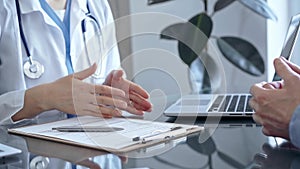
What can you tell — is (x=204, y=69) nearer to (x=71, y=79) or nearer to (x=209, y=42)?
(x=209, y=42)

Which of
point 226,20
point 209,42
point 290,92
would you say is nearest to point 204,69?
point 209,42

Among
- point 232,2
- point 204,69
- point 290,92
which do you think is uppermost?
point 232,2

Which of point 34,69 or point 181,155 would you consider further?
point 34,69

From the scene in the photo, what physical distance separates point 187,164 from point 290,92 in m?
0.26

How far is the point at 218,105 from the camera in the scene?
3.86 feet

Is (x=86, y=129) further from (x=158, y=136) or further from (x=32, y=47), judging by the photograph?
(x=32, y=47)

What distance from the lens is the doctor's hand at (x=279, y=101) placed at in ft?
2.81

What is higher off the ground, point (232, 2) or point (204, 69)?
point (232, 2)

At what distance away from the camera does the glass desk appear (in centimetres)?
72

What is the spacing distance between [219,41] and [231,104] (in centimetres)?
113

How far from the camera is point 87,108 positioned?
1.06m

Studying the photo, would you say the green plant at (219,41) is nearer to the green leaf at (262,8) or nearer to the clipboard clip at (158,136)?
the green leaf at (262,8)

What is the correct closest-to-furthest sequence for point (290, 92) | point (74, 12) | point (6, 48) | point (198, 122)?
1. point (290, 92)
2. point (198, 122)
3. point (6, 48)
4. point (74, 12)

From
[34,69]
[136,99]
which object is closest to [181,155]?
[136,99]
